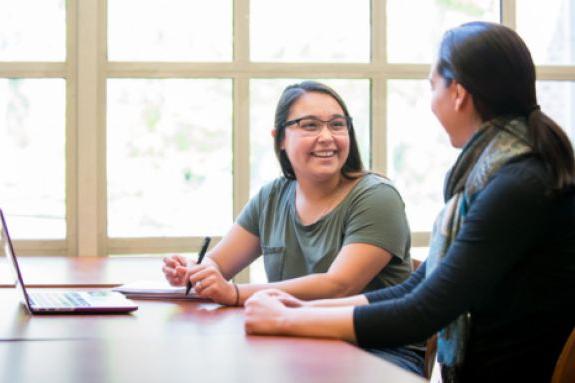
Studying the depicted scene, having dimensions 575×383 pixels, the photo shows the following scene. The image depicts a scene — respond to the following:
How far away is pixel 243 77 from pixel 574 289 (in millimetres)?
2650

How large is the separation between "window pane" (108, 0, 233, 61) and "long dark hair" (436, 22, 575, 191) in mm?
2422

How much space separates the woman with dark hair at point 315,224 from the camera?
2.44m

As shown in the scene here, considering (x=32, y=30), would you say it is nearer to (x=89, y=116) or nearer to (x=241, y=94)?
(x=89, y=116)

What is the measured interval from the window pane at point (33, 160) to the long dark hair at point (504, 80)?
2.66 meters

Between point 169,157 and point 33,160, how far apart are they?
63 cm

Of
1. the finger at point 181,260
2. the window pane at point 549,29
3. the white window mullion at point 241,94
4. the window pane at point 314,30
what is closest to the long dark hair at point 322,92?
the finger at point 181,260

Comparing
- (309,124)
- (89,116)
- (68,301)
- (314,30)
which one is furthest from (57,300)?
(314,30)

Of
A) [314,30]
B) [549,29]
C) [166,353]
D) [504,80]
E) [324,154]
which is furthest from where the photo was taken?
[549,29]

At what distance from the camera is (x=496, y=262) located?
1766 mm

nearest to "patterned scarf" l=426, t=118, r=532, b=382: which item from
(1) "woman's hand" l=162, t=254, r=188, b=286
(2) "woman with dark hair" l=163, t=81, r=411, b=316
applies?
(2) "woman with dark hair" l=163, t=81, r=411, b=316

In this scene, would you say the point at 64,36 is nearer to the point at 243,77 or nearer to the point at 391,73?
the point at 243,77

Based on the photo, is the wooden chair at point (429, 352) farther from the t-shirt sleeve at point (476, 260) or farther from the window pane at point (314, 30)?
the window pane at point (314, 30)

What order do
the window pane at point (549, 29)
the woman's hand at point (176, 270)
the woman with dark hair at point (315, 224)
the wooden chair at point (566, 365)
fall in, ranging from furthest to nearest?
the window pane at point (549, 29) < the woman's hand at point (176, 270) < the woman with dark hair at point (315, 224) < the wooden chair at point (566, 365)

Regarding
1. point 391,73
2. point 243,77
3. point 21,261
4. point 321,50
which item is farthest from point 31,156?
point 391,73
